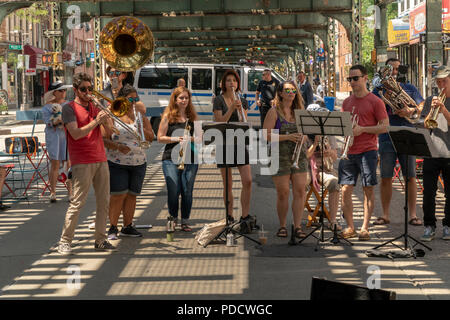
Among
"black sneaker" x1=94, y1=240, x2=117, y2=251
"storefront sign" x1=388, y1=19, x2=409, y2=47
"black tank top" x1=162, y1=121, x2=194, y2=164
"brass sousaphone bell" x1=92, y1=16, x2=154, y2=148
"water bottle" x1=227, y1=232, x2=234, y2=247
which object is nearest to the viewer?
"black sneaker" x1=94, y1=240, x2=117, y2=251

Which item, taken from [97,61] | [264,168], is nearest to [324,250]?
[264,168]

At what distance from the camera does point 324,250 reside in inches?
327

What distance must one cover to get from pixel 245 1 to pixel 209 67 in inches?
147

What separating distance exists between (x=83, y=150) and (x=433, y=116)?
378cm

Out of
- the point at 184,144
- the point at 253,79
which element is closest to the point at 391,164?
the point at 184,144

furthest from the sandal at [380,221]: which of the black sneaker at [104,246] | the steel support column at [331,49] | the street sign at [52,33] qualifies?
the steel support column at [331,49]

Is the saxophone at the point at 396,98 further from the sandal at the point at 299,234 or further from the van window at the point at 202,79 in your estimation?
the van window at the point at 202,79

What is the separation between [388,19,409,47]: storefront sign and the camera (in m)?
42.6

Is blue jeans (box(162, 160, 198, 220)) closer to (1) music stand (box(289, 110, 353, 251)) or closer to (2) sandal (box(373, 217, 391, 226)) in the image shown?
(1) music stand (box(289, 110, 353, 251))

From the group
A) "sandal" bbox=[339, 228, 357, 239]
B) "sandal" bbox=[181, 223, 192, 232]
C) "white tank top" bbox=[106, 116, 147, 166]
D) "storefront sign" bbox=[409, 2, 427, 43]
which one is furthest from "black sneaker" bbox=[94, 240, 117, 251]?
"storefront sign" bbox=[409, 2, 427, 43]

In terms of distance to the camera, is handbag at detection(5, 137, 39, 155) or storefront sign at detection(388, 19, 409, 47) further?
storefront sign at detection(388, 19, 409, 47)

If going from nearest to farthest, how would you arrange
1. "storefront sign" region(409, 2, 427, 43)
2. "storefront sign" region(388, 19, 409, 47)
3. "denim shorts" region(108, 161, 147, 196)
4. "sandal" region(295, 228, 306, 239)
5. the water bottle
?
the water bottle, "sandal" region(295, 228, 306, 239), "denim shorts" region(108, 161, 147, 196), "storefront sign" region(409, 2, 427, 43), "storefront sign" region(388, 19, 409, 47)

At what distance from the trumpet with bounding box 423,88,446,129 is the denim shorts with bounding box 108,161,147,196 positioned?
3240mm
